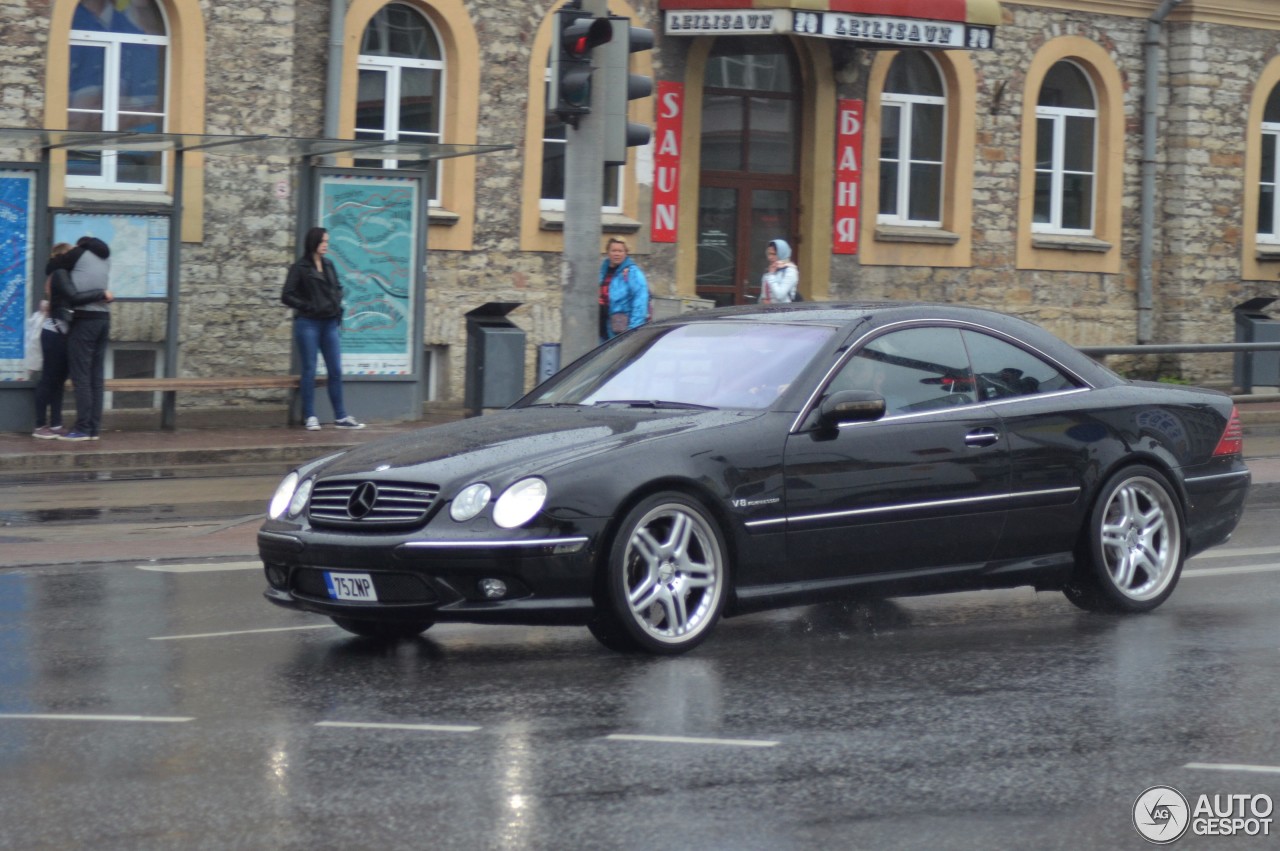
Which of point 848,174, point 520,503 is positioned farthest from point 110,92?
point 520,503

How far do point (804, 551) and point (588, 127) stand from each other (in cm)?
604

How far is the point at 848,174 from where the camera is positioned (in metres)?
25.0

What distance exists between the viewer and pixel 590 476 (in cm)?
751

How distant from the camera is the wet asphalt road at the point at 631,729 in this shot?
5312mm

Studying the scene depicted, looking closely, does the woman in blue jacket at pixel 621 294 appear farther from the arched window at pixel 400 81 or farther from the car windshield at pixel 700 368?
the car windshield at pixel 700 368

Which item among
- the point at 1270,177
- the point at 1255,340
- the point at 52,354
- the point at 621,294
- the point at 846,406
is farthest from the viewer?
the point at 1270,177

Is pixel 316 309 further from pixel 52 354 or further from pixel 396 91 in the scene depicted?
pixel 396 91

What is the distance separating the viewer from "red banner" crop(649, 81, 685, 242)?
23.5 m

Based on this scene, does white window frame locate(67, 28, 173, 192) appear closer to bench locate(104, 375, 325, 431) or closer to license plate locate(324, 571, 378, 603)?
bench locate(104, 375, 325, 431)

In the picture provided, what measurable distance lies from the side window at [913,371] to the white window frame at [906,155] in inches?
665

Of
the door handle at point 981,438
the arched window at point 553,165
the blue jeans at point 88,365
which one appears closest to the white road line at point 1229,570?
the door handle at point 981,438

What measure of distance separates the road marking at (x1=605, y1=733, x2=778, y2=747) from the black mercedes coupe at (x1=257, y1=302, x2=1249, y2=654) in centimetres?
119

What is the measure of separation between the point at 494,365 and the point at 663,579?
1254 cm

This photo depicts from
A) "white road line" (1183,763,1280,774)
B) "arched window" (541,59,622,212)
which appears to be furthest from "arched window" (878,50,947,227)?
"white road line" (1183,763,1280,774)
